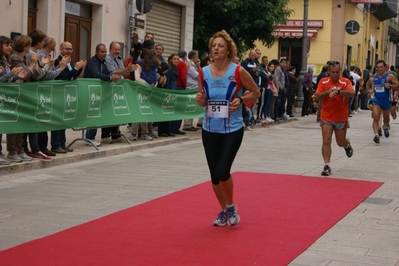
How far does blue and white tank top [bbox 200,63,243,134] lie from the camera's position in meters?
7.95

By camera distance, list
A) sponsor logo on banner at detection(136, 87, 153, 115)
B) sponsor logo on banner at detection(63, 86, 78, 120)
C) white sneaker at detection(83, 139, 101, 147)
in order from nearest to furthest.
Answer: sponsor logo on banner at detection(63, 86, 78, 120)
white sneaker at detection(83, 139, 101, 147)
sponsor logo on banner at detection(136, 87, 153, 115)

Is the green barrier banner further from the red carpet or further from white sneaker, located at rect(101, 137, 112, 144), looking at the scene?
the red carpet

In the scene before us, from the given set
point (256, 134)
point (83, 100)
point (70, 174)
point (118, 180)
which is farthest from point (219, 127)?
point (256, 134)

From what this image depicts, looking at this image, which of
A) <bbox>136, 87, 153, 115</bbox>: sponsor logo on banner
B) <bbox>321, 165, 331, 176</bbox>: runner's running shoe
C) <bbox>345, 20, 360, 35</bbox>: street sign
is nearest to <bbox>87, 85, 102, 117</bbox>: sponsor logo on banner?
<bbox>136, 87, 153, 115</bbox>: sponsor logo on banner

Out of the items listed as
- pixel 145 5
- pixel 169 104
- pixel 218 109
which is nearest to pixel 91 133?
pixel 169 104

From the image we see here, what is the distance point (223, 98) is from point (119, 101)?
706 cm

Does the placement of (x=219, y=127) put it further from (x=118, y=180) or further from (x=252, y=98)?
(x=118, y=180)

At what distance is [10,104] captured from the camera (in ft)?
37.7

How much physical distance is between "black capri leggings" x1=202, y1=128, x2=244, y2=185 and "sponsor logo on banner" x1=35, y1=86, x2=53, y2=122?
480cm

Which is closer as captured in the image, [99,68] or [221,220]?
[221,220]

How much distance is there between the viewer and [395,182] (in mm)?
11695

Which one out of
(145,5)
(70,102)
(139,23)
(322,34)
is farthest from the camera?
(322,34)

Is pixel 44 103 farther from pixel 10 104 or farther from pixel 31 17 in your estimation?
pixel 31 17

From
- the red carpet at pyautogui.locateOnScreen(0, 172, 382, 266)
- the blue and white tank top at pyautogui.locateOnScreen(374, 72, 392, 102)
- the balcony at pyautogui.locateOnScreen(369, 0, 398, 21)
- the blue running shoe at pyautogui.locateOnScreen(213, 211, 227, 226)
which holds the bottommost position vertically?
the red carpet at pyautogui.locateOnScreen(0, 172, 382, 266)
